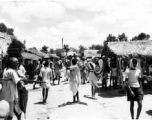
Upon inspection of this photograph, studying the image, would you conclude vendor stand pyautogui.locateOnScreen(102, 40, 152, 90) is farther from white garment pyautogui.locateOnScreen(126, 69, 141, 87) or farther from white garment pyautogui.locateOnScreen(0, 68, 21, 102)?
white garment pyautogui.locateOnScreen(0, 68, 21, 102)

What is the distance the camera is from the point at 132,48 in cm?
1256

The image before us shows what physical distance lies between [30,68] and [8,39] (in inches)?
139

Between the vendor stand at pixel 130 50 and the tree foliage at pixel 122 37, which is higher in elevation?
the tree foliage at pixel 122 37

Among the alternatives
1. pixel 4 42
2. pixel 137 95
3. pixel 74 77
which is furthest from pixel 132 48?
pixel 4 42

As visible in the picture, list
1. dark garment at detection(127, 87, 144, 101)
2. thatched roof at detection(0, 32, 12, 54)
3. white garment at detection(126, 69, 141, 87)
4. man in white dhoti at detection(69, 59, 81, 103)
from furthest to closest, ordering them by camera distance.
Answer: thatched roof at detection(0, 32, 12, 54) → man in white dhoti at detection(69, 59, 81, 103) → white garment at detection(126, 69, 141, 87) → dark garment at detection(127, 87, 144, 101)

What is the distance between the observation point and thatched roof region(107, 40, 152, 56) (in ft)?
39.9

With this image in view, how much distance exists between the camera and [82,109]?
6891 mm

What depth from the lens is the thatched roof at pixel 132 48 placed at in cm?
1216

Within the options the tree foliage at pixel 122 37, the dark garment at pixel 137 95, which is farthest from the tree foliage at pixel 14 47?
the tree foliage at pixel 122 37

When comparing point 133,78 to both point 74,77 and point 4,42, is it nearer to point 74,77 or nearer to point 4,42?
point 74,77

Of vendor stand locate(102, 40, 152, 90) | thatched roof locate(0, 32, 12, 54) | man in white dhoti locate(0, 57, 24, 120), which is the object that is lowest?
man in white dhoti locate(0, 57, 24, 120)

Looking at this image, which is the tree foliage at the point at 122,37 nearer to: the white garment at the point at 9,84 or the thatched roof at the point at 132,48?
the thatched roof at the point at 132,48

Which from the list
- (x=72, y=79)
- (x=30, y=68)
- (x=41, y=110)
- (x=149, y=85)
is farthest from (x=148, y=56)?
(x=30, y=68)

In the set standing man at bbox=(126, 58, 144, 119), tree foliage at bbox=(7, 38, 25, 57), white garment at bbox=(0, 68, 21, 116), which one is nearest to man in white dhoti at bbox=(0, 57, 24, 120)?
white garment at bbox=(0, 68, 21, 116)
